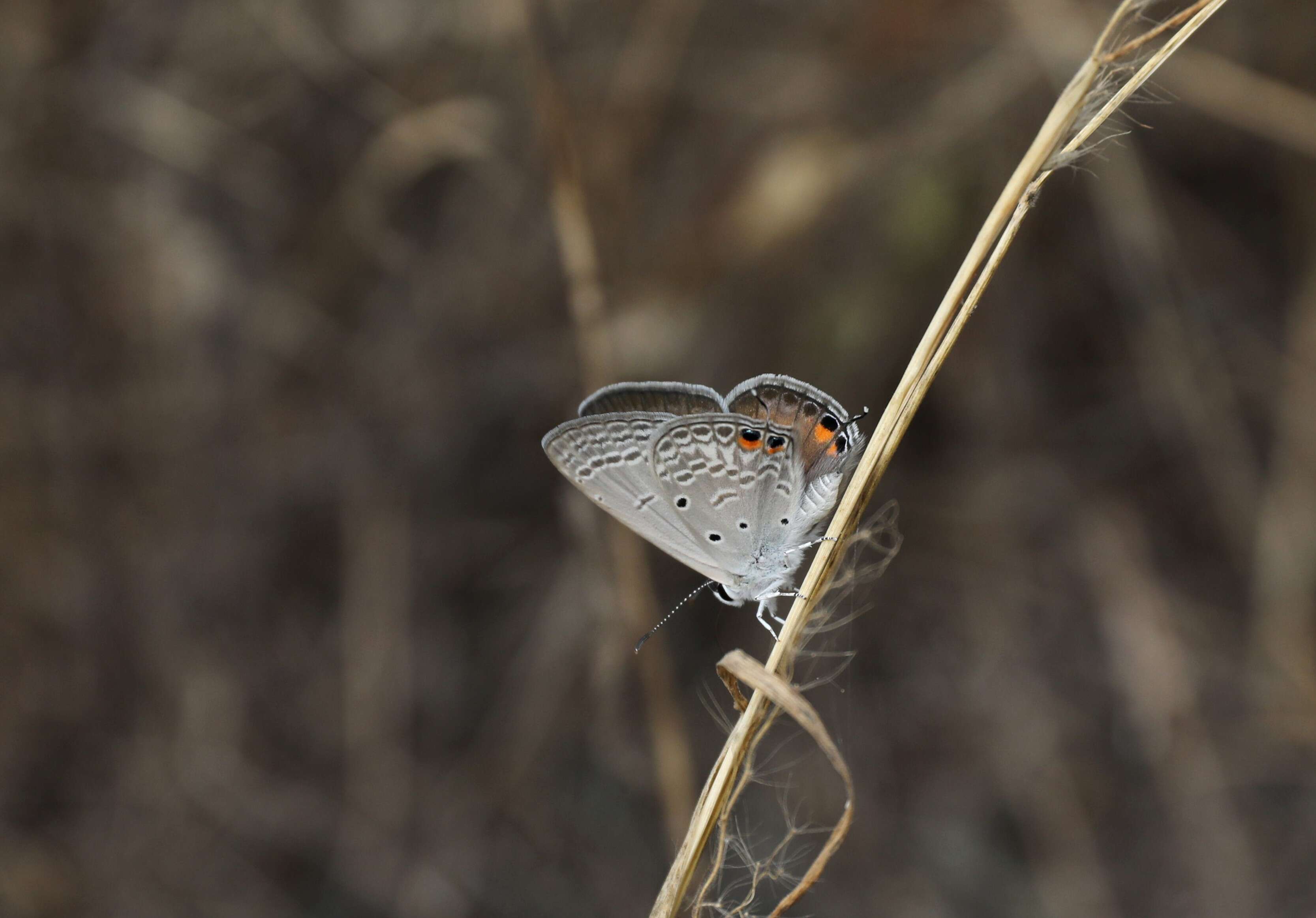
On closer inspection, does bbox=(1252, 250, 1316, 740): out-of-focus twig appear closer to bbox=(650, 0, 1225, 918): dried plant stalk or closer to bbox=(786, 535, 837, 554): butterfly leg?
bbox=(786, 535, 837, 554): butterfly leg

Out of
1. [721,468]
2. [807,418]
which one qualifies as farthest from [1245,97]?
[721,468]

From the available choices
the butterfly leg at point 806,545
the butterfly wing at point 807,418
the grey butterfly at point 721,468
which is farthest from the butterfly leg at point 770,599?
the butterfly wing at point 807,418

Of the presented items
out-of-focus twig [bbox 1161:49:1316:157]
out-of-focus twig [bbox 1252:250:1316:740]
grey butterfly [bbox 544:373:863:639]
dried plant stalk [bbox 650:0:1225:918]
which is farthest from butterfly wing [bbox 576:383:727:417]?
out-of-focus twig [bbox 1252:250:1316:740]

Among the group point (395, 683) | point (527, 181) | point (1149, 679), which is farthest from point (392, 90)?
point (1149, 679)

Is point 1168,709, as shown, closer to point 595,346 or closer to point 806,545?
point 806,545

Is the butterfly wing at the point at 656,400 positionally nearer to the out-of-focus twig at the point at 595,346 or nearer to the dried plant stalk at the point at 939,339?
the out-of-focus twig at the point at 595,346

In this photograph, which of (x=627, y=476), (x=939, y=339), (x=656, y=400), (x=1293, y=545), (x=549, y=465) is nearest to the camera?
(x=939, y=339)
